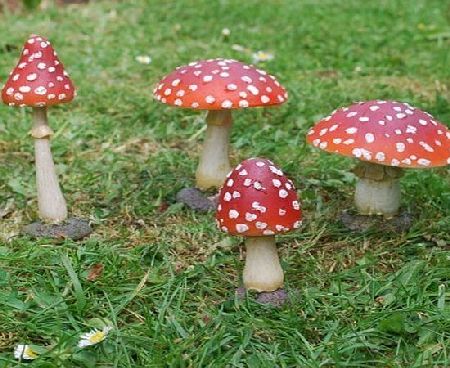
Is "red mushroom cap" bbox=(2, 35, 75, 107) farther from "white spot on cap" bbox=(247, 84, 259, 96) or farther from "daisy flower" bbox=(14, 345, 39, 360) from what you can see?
"daisy flower" bbox=(14, 345, 39, 360)

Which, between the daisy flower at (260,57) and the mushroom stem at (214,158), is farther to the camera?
the daisy flower at (260,57)

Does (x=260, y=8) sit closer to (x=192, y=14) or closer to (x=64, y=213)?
(x=192, y=14)

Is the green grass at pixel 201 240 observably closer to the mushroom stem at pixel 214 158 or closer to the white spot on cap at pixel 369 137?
the mushroom stem at pixel 214 158

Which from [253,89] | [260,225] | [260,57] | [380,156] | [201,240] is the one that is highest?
[253,89]

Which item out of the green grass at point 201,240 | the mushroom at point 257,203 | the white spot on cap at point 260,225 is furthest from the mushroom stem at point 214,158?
the white spot on cap at point 260,225

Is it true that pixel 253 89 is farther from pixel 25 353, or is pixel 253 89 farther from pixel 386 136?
pixel 25 353

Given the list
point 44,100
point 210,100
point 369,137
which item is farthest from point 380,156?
point 44,100
